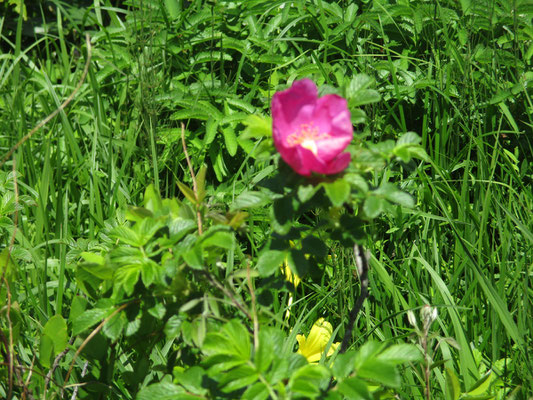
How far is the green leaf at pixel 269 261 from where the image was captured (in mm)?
1097

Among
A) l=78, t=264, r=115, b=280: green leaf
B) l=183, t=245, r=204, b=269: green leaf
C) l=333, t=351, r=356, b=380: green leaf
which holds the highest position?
l=183, t=245, r=204, b=269: green leaf

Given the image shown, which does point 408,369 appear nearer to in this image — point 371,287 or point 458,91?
point 371,287

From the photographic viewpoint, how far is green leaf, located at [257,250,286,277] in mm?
1097

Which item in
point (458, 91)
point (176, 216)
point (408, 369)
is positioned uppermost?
point (176, 216)

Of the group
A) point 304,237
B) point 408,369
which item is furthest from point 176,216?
point 408,369

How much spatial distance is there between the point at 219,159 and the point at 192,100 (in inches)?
9.2

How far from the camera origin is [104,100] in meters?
2.70

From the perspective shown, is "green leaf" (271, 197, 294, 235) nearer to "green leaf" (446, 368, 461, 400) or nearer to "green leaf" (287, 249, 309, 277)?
"green leaf" (287, 249, 309, 277)

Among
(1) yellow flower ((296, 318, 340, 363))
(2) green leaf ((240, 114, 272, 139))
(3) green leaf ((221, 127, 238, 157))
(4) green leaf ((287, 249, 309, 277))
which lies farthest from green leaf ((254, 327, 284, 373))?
(3) green leaf ((221, 127, 238, 157))

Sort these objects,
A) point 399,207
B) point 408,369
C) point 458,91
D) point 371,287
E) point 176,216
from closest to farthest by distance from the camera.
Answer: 1. point 176,216
2. point 408,369
3. point 371,287
4. point 399,207
5. point 458,91

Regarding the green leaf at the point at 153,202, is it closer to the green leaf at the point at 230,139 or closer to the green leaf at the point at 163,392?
the green leaf at the point at 163,392

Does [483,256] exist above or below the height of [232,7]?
below

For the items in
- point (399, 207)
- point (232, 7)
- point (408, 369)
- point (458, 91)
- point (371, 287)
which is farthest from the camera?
point (232, 7)

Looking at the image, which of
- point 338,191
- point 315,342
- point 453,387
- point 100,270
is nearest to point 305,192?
point 338,191
